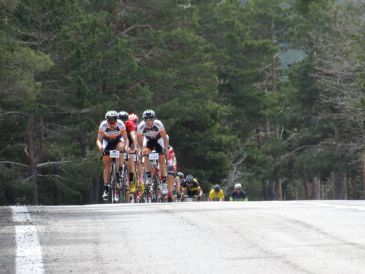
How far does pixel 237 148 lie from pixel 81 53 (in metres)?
32.6

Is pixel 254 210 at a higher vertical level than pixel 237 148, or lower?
lower

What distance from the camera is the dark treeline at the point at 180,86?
45.9 m

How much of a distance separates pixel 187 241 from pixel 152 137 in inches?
418

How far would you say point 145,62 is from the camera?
58.3 meters

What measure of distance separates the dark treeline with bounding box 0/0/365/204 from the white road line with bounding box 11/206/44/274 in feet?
48.5

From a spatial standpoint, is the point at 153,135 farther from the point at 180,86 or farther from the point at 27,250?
the point at 180,86

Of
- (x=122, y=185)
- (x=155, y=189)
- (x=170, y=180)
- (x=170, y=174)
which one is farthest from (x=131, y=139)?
(x=170, y=174)

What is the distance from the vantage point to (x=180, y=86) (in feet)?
197

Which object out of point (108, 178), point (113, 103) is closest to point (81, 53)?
point (113, 103)

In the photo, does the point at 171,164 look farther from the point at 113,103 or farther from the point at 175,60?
the point at 175,60

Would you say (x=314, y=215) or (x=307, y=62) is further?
(x=307, y=62)

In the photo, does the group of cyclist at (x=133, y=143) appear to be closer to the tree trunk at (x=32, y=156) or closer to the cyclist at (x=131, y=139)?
the cyclist at (x=131, y=139)

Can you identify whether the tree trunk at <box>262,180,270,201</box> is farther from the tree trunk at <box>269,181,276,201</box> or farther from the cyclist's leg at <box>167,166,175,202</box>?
the cyclist's leg at <box>167,166,175,202</box>

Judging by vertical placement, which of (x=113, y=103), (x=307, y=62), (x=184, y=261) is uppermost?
(x=307, y=62)
